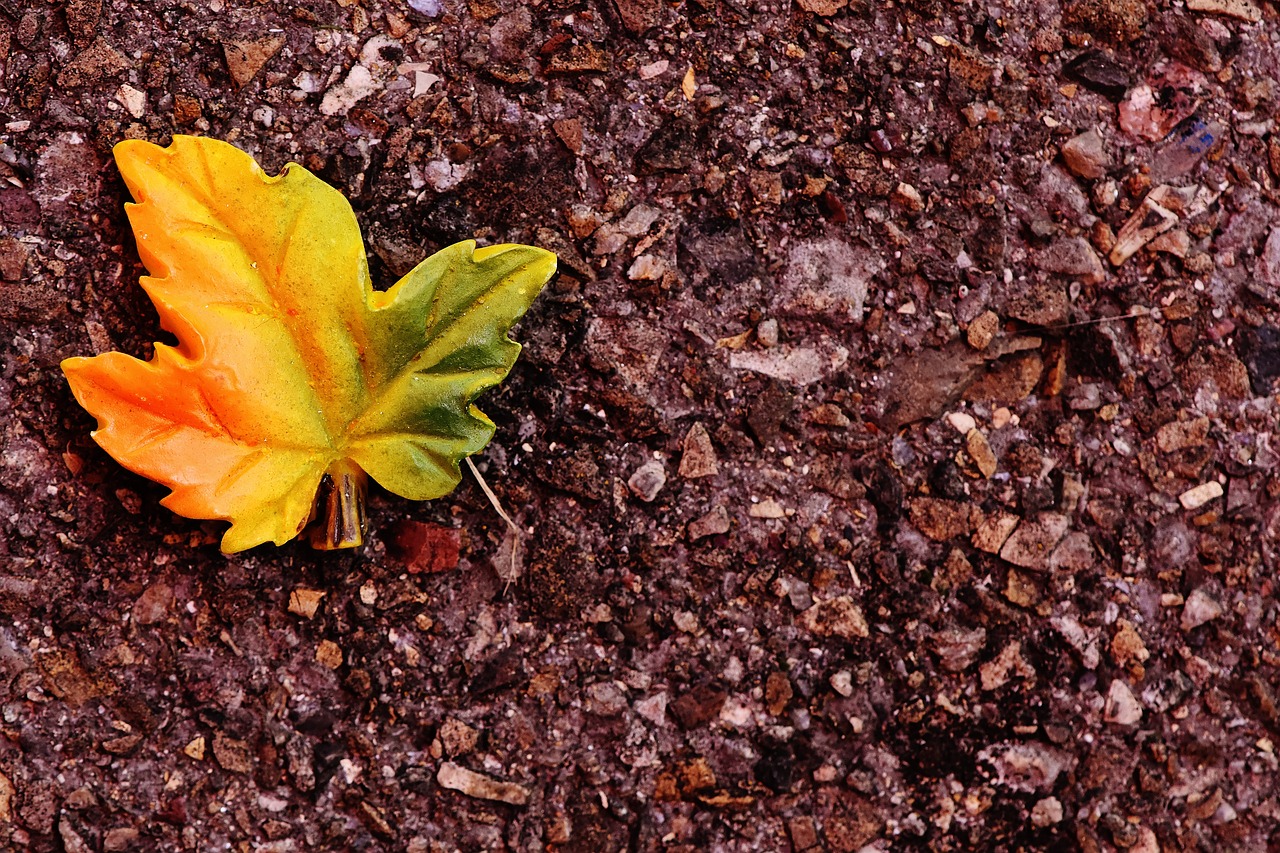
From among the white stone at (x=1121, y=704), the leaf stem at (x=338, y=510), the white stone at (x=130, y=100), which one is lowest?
the white stone at (x=1121, y=704)

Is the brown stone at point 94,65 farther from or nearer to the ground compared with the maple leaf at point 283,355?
farther from the ground

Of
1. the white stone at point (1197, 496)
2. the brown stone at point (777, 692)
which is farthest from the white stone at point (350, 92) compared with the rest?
the white stone at point (1197, 496)

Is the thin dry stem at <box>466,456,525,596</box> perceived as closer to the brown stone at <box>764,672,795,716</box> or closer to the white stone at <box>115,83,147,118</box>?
the brown stone at <box>764,672,795,716</box>

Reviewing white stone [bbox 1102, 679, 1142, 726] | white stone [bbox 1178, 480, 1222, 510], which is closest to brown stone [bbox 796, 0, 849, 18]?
white stone [bbox 1178, 480, 1222, 510]

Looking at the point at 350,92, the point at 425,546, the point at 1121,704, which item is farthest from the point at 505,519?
the point at 1121,704

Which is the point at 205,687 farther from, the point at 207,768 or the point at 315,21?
the point at 315,21

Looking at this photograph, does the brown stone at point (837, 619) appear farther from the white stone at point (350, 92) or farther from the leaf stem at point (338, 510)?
the white stone at point (350, 92)

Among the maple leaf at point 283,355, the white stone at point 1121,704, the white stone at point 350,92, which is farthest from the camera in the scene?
the white stone at point 1121,704

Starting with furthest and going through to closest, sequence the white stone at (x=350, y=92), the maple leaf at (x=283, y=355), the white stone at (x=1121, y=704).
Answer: the white stone at (x=1121, y=704), the white stone at (x=350, y=92), the maple leaf at (x=283, y=355)

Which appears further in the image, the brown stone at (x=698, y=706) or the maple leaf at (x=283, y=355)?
the brown stone at (x=698, y=706)
